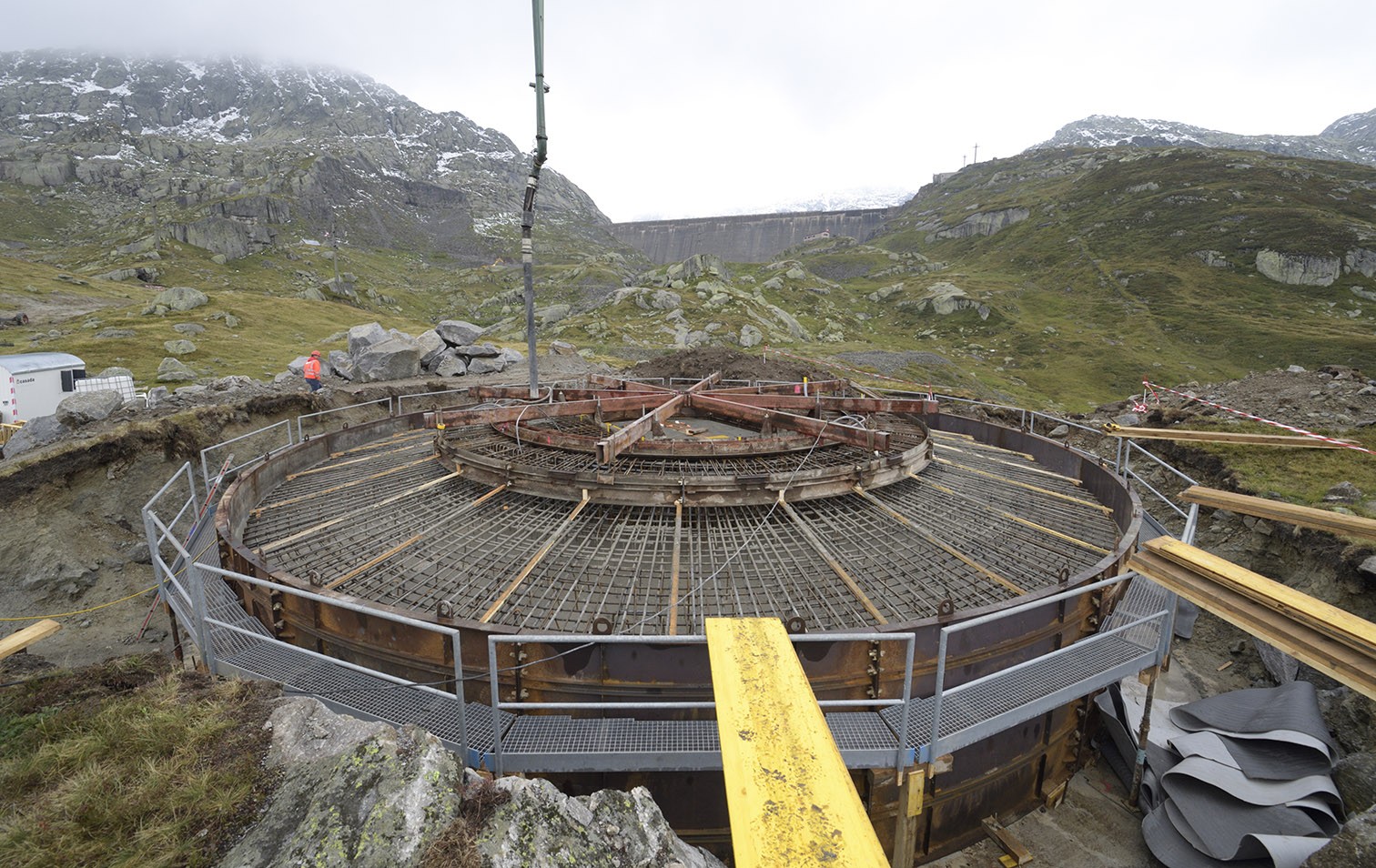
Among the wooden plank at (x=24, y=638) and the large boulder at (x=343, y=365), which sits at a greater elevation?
the large boulder at (x=343, y=365)

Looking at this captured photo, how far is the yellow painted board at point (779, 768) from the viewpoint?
10.1 ft

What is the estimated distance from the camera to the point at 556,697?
5871 millimetres

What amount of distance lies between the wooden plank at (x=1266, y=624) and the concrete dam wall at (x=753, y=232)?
136 meters

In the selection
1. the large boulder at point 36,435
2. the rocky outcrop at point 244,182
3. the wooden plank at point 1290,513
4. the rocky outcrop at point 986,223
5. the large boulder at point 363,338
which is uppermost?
the rocky outcrop at point 244,182

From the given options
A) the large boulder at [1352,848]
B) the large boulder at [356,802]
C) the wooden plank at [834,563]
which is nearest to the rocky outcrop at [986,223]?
the wooden plank at [834,563]

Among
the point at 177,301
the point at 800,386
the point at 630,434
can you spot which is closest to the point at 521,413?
the point at 630,434

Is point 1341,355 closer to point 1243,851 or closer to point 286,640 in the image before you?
point 1243,851

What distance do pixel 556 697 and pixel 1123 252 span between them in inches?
4072

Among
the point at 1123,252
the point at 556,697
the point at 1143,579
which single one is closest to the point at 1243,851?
the point at 1143,579

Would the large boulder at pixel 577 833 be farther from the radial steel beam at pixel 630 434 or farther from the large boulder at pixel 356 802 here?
the radial steel beam at pixel 630 434

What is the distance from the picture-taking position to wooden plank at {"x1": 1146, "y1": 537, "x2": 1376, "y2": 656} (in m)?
5.26

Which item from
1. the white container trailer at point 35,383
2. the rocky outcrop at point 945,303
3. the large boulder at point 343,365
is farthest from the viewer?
the rocky outcrop at point 945,303

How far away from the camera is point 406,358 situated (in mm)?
29500

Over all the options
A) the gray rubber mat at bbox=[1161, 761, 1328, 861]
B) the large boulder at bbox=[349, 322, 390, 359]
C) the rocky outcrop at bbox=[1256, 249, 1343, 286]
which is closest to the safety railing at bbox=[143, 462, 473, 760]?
the gray rubber mat at bbox=[1161, 761, 1328, 861]
